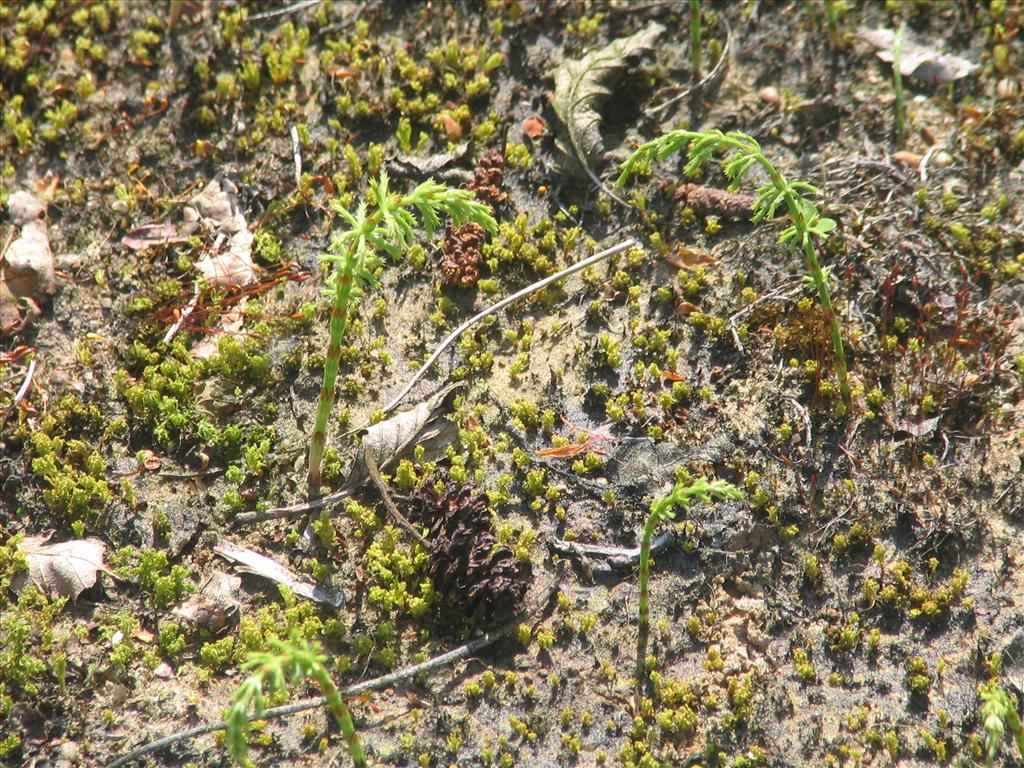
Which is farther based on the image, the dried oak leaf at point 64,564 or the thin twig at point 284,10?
the thin twig at point 284,10

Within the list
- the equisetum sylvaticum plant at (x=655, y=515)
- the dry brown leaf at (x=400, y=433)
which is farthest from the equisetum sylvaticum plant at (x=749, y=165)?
the dry brown leaf at (x=400, y=433)

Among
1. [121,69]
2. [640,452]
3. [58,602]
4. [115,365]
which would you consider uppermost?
[121,69]

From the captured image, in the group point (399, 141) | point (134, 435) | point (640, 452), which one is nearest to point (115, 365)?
point (134, 435)

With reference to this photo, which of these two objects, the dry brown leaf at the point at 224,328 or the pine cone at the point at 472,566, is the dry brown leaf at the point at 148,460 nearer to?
the dry brown leaf at the point at 224,328

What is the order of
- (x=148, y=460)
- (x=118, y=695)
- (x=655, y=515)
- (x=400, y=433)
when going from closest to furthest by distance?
1. (x=655, y=515)
2. (x=118, y=695)
3. (x=400, y=433)
4. (x=148, y=460)

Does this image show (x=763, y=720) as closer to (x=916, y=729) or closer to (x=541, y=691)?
(x=916, y=729)

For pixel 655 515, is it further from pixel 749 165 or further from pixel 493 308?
pixel 493 308

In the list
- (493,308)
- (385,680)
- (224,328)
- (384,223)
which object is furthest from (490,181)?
(385,680)
